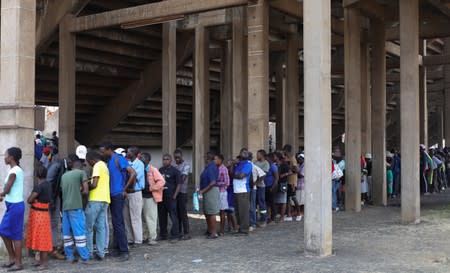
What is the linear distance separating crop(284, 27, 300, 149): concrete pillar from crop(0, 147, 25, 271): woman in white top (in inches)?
545

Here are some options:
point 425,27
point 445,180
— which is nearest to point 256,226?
point 425,27

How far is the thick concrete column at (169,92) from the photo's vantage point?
19734 millimetres

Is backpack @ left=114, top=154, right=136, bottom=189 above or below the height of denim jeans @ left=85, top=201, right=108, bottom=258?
above

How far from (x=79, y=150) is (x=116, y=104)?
15.3 m

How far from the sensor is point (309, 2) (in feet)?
30.2

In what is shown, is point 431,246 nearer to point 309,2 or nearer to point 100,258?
point 309,2

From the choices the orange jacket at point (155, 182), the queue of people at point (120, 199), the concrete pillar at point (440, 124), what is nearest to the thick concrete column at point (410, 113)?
the queue of people at point (120, 199)

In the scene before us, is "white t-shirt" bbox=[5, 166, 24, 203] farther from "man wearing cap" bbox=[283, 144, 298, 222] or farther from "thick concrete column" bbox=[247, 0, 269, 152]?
"thick concrete column" bbox=[247, 0, 269, 152]

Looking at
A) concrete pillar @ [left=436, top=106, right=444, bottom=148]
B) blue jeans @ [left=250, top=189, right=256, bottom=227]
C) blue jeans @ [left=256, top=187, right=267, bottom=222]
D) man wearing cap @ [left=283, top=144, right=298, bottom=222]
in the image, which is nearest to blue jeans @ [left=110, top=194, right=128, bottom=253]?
blue jeans @ [left=250, top=189, right=256, bottom=227]

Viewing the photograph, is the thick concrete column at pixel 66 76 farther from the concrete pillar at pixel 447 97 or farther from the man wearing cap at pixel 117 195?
the concrete pillar at pixel 447 97

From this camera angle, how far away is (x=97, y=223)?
879 cm

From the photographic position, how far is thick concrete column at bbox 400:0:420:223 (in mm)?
12726

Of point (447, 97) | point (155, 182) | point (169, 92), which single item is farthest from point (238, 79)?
point (447, 97)

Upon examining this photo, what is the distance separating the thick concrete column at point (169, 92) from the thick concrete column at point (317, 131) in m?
11.0
